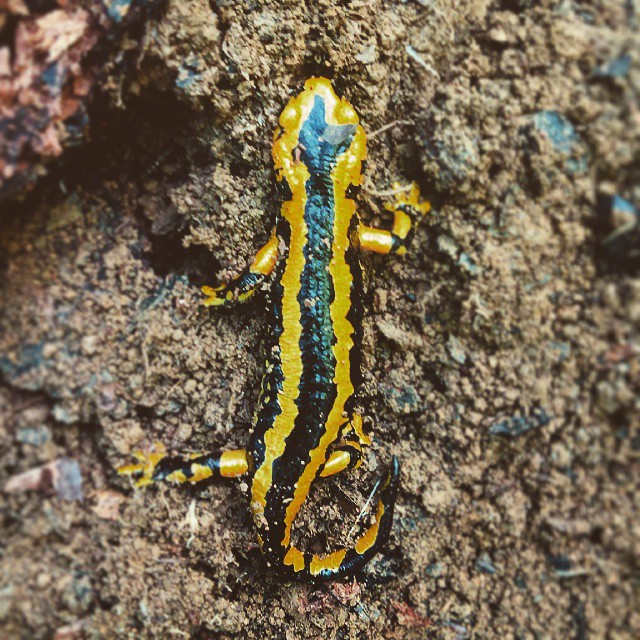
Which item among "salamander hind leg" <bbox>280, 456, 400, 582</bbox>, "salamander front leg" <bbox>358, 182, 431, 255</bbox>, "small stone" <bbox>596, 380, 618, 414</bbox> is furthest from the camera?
"small stone" <bbox>596, 380, 618, 414</bbox>

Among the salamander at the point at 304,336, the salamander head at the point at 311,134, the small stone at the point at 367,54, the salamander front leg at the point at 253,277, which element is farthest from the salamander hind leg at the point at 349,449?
the small stone at the point at 367,54

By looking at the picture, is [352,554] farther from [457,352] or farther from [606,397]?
[606,397]

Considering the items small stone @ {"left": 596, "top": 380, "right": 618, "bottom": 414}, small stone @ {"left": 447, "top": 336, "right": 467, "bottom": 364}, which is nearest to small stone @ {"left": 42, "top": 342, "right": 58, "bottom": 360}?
small stone @ {"left": 447, "top": 336, "right": 467, "bottom": 364}

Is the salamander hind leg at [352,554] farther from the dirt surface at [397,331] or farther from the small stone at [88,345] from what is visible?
the small stone at [88,345]

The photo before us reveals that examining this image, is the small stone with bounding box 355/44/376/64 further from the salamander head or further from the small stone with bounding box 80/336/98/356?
the small stone with bounding box 80/336/98/356

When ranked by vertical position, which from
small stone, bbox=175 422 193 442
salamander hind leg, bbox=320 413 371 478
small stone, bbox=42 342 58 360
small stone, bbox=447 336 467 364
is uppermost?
small stone, bbox=42 342 58 360

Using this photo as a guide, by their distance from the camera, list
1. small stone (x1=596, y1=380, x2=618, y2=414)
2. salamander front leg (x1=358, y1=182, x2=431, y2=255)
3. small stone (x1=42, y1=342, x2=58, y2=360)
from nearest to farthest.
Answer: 1. small stone (x1=42, y1=342, x2=58, y2=360)
2. salamander front leg (x1=358, y1=182, x2=431, y2=255)
3. small stone (x1=596, y1=380, x2=618, y2=414)
